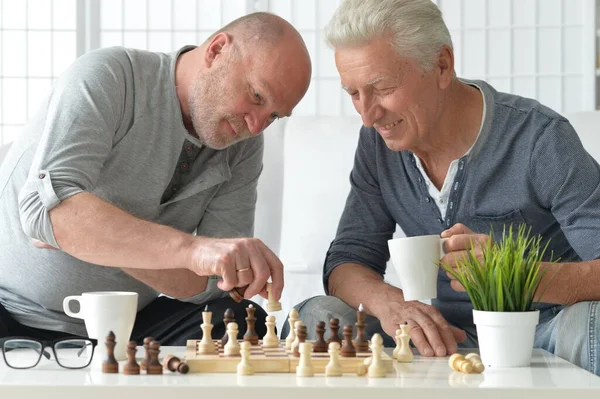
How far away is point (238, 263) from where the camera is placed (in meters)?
1.54

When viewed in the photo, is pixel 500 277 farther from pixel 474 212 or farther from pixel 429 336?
pixel 474 212

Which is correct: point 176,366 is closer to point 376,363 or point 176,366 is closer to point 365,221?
point 376,363

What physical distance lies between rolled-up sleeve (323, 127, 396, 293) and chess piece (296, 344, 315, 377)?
802mm

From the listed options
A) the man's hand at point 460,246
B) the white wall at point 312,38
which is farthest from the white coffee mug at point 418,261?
the white wall at point 312,38

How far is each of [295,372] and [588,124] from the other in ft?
6.02

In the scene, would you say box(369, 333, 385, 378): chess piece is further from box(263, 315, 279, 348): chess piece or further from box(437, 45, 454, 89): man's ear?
box(437, 45, 454, 89): man's ear

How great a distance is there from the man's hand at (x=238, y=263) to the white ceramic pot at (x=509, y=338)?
39cm

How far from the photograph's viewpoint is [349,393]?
124 centimetres

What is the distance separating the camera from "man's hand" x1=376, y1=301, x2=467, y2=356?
170 centimetres

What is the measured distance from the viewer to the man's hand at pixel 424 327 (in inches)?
66.8

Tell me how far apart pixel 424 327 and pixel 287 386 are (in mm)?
557

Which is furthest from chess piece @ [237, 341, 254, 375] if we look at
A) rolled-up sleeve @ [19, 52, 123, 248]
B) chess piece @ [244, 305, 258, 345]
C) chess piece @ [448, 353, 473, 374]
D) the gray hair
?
the gray hair

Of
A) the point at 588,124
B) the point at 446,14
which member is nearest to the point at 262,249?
the point at 588,124

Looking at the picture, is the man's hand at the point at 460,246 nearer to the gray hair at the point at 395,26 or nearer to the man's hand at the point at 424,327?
the man's hand at the point at 424,327
